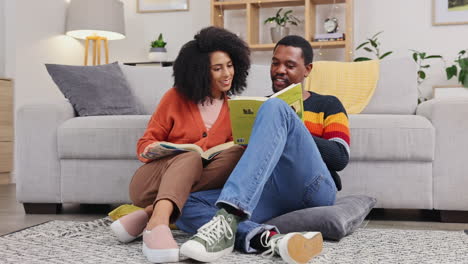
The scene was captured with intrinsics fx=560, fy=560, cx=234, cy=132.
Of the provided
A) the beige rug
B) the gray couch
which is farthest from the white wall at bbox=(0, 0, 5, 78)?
the beige rug

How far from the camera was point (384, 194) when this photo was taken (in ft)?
8.41

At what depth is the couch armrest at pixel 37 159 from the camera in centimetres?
275

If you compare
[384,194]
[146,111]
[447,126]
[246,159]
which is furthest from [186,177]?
[146,111]

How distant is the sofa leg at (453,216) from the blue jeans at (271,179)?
88 cm

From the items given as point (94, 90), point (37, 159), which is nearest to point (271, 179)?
point (37, 159)

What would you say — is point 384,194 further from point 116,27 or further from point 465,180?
point 116,27

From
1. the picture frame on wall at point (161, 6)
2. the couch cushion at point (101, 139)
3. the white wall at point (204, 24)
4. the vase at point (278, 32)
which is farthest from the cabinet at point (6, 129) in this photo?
the vase at point (278, 32)

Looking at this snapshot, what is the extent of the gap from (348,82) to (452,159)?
85 cm

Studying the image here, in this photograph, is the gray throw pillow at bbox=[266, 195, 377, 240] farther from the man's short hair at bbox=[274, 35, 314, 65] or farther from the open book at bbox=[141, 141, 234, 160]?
the man's short hair at bbox=[274, 35, 314, 65]

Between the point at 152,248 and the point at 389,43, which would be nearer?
the point at 152,248

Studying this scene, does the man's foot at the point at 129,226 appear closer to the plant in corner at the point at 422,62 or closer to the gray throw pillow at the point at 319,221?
the gray throw pillow at the point at 319,221

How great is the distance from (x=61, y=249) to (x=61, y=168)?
1060 mm

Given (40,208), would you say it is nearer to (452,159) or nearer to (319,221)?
(319,221)

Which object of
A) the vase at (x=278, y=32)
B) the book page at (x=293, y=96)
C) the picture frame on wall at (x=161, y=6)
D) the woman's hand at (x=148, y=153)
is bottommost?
the woman's hand at (x=148, y=153)
